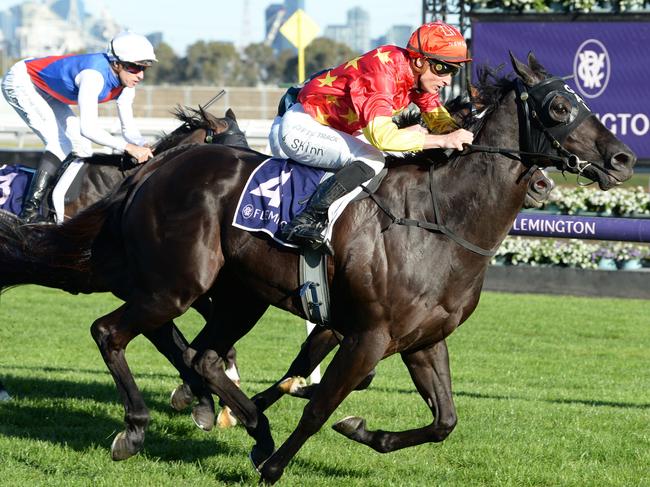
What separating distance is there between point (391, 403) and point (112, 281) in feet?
6.33

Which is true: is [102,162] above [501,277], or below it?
above

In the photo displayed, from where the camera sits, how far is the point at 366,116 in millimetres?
Result: 4727

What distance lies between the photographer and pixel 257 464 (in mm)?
4973

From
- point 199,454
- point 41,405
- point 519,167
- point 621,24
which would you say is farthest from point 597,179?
point 621,24

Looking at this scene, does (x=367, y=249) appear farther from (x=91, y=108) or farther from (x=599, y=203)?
(x=599, y=203)

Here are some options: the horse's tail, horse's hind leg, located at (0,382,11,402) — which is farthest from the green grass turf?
the horse's tail

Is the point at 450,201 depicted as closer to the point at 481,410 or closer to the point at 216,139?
the point at 481,410

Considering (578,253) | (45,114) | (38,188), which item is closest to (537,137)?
(38,188)

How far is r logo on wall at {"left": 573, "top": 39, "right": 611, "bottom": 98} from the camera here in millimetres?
10695

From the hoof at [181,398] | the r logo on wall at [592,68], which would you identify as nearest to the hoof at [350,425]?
the hoof at [181,398]

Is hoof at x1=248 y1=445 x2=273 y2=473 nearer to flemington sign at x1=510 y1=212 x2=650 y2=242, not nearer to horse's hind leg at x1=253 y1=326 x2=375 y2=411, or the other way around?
horse's hind leg at x1=253 y1=326 x2=375 y2=411

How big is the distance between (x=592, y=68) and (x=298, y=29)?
303cm

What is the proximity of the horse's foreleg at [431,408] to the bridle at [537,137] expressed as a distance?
1.91 ft

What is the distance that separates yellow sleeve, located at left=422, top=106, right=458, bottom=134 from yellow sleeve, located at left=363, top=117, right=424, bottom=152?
1.08ft
